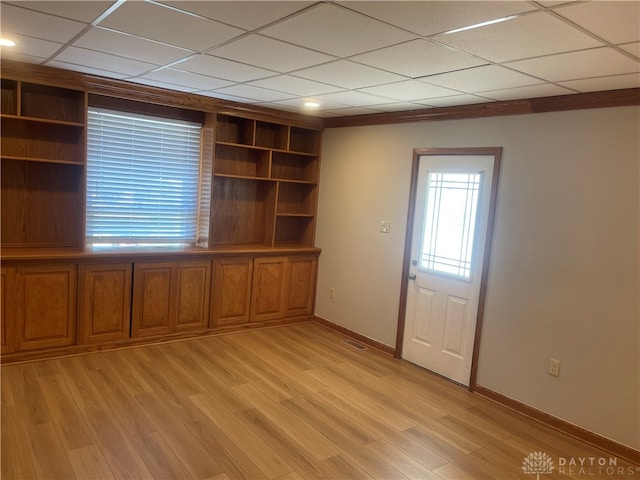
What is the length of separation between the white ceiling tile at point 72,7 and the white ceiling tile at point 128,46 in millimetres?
194

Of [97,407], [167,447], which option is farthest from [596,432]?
[97,407]

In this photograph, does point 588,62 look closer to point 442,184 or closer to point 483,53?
point 483,53

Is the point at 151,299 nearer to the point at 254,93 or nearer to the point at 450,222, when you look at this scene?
the point at 254,93

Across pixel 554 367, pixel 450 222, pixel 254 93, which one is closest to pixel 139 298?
pixel 254 93

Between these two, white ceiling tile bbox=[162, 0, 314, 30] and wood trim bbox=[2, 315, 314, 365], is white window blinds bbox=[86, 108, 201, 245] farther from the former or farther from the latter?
white ceiling tile bbox=[162, 0, 314, 30]

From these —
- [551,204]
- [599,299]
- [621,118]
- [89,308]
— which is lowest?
[89,308]

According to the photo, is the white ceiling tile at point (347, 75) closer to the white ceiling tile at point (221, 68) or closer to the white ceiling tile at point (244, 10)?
the white ceiling tile at point (221, 68)

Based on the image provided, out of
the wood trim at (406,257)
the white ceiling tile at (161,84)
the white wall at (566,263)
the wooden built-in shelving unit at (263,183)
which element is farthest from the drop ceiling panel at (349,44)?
the wooden built-in shelving unit at (263,183)

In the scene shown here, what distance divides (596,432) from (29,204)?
467 cm

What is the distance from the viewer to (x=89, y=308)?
4051 mm

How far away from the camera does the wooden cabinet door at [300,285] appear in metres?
5.34

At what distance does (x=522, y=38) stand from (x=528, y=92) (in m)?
1.22

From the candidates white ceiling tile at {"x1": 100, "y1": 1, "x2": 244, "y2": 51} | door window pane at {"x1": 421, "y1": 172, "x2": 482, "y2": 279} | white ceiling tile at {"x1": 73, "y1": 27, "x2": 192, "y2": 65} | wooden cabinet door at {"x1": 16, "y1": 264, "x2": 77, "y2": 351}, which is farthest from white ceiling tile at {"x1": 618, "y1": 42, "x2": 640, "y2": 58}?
wooden cabinet door at {"x1": 16, "y1": 264, "x2": 77, "y2": 351}

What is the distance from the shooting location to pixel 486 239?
3.81m
